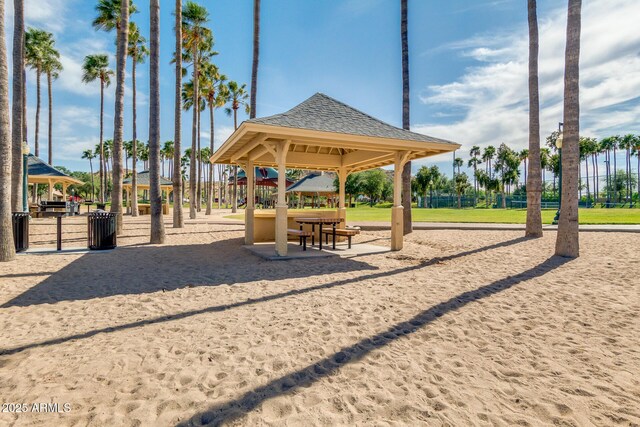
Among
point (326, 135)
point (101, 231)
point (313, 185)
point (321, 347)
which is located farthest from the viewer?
point (313, 185)

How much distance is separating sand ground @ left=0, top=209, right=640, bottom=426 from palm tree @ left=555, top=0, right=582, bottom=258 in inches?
73.5

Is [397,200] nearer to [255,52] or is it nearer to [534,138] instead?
[534,138]

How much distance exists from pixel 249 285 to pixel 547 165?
76.0 m

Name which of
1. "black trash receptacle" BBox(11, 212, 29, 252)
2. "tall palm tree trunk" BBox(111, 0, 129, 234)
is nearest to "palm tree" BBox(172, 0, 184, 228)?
"tall palm tree trunk" BBox(111, 0, 129, 234)

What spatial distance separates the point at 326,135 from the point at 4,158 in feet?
23.8

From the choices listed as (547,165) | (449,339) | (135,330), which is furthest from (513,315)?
(547,165)

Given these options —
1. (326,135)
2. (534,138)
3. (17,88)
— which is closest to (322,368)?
(326,135)

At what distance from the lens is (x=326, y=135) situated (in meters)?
7.75

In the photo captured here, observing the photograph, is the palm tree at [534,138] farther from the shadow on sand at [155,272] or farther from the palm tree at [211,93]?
the palm tree at [211,93]

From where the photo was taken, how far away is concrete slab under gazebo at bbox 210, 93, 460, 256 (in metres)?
7.63

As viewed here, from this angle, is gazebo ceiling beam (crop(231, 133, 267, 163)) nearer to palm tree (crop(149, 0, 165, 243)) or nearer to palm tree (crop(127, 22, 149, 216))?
palm tree (crop(149, 0, 165, 243))

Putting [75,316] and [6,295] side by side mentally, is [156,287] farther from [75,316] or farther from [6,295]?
[6,295]

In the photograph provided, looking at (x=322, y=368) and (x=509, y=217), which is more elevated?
(x=509, y=217)

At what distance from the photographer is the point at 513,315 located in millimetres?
4254
